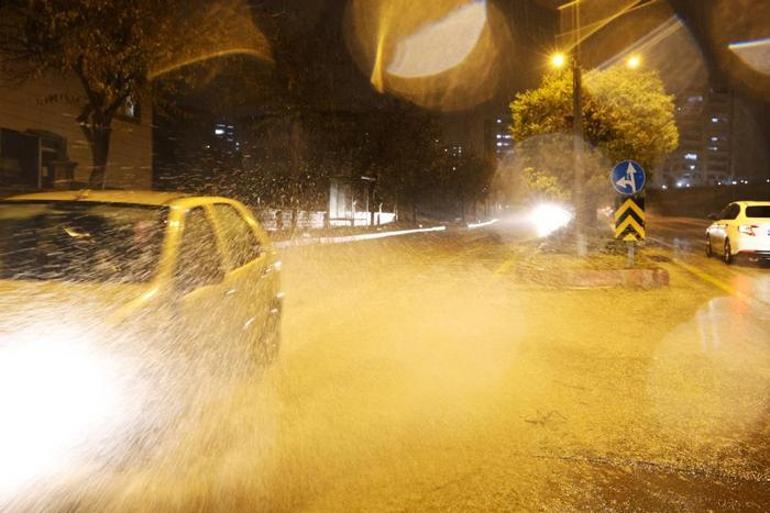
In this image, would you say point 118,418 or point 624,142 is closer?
point 118,418

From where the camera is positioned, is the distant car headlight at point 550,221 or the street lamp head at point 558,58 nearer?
the street lamp head at point 558,58

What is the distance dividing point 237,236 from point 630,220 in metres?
11.7

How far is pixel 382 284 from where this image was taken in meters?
14.7

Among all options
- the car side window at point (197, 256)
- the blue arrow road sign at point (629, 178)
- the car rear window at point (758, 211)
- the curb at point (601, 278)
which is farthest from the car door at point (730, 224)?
the car side window at point (197, 256)

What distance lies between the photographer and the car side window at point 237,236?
19.6 feet

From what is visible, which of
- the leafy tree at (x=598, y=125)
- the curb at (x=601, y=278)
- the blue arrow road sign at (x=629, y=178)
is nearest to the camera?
the curb at (x=601, y=278)

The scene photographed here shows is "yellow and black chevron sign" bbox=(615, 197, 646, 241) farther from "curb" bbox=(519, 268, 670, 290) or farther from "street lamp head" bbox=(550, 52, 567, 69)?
"street lamp head" bbox=(550, 52, 567, 69)

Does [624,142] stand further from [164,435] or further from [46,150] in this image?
[164,435]

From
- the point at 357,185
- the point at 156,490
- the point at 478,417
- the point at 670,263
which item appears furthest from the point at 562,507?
the point at 357,185

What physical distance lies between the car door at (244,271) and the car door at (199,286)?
147 mm

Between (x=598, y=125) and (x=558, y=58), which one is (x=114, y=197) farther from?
(x=598, y=125)

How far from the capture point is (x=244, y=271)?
6000 mm

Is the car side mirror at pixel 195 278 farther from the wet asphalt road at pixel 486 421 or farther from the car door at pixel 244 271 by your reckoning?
the wet asphalt road at pixel 486 421

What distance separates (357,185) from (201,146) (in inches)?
386
